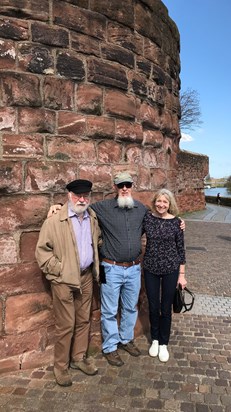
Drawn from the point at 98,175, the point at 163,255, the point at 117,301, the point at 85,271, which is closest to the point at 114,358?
the point at 117,301

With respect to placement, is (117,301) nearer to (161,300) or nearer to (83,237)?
(161,300)

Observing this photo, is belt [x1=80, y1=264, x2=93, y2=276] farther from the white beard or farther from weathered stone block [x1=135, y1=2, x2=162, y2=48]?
weathered stone block [x1=135, y1=2, x2=162, y2=48]

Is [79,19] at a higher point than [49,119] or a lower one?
higher

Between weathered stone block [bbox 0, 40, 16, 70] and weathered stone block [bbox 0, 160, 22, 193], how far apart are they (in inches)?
34.7

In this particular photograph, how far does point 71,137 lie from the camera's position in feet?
11.6

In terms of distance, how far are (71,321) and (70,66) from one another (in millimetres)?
2491

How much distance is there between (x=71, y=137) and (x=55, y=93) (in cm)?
45

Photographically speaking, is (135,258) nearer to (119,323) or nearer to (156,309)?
(156,309)

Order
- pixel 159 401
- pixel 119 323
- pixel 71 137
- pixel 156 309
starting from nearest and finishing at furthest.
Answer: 1. pixel 159 401
2. pixel 71 137
3. pixel 156 309
4. pixel 119 323

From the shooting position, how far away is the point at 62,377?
326 centimetres

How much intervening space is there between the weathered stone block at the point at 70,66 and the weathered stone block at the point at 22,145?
0.69m

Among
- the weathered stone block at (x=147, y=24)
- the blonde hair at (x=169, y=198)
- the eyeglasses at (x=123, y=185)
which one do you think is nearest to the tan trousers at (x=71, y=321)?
the eyeglasses at (x=123, y=185)

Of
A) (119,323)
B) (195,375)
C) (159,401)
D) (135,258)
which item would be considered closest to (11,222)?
(135,258)

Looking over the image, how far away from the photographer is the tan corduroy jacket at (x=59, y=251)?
3104 mm
